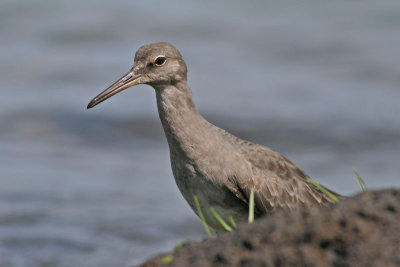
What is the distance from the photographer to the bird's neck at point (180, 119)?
6672mm

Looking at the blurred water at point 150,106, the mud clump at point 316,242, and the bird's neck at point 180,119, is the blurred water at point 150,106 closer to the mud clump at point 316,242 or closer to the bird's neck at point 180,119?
the bird's neck at point 180,119

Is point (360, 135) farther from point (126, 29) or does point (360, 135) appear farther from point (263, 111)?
A: point (126, 29)

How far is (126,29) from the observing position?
16391mm

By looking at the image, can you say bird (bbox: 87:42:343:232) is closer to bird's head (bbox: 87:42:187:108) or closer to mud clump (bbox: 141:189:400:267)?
bird's head (bbox: 87:42:187:108)

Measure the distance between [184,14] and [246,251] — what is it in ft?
44.9

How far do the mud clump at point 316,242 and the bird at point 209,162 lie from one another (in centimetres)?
270

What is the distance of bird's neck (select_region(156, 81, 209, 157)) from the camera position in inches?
263

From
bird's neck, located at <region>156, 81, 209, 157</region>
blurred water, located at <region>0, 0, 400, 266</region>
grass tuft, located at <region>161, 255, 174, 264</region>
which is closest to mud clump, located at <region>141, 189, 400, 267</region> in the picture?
grass tuft, located at <region>161, 255, 174, 264</region>

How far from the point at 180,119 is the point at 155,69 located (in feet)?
1.51

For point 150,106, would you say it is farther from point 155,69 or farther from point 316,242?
point 316,242

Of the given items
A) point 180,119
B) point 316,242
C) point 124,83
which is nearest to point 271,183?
point 180,119

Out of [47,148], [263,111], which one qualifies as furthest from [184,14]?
[47,148]

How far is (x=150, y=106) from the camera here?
1391 cm

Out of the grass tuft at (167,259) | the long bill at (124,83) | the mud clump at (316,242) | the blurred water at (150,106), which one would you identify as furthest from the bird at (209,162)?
the blurred water at (150,106)
